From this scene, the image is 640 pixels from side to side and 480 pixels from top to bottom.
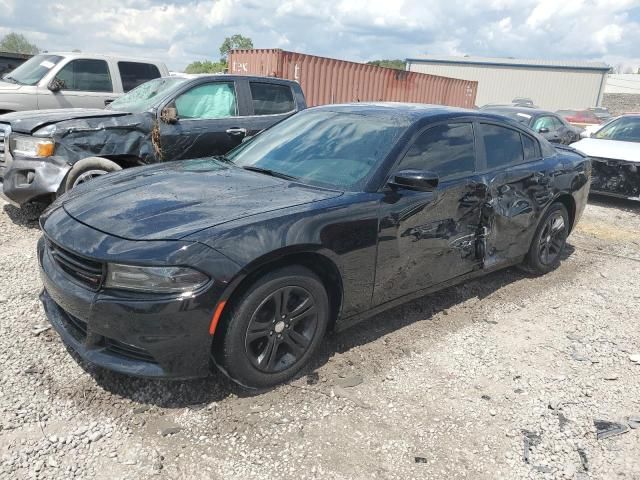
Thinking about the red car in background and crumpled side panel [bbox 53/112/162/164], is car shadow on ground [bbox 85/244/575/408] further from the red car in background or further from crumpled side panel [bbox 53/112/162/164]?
the red car in background

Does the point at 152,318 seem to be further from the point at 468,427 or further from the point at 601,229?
the point at 601,229

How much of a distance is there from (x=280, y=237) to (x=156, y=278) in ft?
2.17

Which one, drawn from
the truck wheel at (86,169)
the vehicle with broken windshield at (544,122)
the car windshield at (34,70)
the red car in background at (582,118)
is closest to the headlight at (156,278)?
the truck wheel at (86,169)

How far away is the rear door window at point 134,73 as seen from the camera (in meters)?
8.64

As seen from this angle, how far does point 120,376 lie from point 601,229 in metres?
6.70

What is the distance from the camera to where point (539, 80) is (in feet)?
149

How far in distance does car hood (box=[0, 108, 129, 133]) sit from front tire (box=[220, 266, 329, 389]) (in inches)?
151

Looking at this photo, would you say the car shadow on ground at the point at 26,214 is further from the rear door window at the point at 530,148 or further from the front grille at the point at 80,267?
the rear door window at the point at 530,148

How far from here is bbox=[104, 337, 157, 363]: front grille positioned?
262 cm

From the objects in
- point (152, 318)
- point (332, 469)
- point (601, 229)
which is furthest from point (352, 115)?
point (601, 229)

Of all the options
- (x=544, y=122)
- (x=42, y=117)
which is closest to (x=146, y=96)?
(x=42, y=117)

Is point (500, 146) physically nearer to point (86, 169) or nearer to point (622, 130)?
point (86, 169)

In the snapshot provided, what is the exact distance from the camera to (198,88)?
20.9 feet

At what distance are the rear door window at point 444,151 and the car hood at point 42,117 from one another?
3669mm
